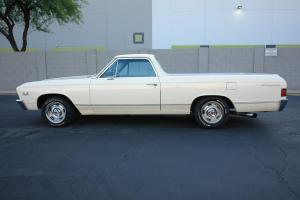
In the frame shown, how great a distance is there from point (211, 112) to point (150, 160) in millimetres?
2513

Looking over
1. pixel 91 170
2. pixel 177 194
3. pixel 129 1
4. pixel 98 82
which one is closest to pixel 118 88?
pixel 98 82

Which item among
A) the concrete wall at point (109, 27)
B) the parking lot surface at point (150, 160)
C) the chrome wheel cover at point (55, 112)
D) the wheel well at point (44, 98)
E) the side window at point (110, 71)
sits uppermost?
the concrete wall at point (109, 27)

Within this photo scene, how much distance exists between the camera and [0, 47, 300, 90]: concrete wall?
15.0 meters

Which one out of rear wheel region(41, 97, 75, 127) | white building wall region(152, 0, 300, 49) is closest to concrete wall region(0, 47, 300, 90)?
rear wheel region(41, 97, 75, 127)

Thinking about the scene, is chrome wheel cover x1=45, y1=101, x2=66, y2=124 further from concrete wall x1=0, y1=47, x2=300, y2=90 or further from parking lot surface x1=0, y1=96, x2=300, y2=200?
concrete wall x1=0, y1=47, x2=300, y2=90

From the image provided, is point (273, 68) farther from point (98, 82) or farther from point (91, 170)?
point (91, 170)

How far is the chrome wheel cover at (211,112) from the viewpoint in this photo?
23.6 ft

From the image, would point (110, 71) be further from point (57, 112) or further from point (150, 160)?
point (150, 160)

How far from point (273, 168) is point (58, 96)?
4.98m

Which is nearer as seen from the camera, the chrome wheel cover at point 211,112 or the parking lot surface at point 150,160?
the parking lot surface at point 150,160

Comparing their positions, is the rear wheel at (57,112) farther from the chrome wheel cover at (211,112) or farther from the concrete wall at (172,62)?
the concrete wall at (172,62)

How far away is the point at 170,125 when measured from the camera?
25.2 ft

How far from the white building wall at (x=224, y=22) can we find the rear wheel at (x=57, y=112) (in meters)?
18.7

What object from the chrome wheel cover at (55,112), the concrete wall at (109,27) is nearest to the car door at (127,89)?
the chrome wheel cover at (55,112)
